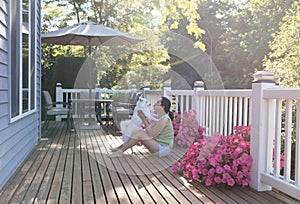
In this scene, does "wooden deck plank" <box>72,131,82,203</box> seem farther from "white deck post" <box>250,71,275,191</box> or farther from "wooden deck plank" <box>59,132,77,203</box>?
"white deck post" <box>250,71,275,191</box>

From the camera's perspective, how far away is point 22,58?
386 cm

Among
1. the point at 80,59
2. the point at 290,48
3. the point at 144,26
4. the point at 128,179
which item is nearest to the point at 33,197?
the point at 128,179

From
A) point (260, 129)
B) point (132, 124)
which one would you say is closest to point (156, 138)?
point (132, 124)

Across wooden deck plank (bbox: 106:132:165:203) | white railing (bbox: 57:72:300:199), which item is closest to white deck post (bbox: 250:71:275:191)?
white railing (bbox: 57:72:300:199)

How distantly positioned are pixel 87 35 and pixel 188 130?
3.07 meters

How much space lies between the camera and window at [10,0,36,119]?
11.2ft

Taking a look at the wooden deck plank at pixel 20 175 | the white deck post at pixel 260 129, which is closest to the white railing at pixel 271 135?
the white deck post at pixel 260 129

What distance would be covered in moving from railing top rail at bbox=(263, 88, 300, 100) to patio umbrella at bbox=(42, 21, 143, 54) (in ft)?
15.0

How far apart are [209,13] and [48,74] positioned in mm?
15531

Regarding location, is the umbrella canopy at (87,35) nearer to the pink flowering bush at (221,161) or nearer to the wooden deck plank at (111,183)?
the wooden deck plank at (111,183)

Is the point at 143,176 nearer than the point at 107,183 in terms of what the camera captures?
No

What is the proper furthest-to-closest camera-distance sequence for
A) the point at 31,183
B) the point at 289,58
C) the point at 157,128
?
the point at 289,58 → the point at 157,128 → the point at 31,183

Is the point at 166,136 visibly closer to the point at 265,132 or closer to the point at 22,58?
the point at 265,132

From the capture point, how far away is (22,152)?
13.3 ft
